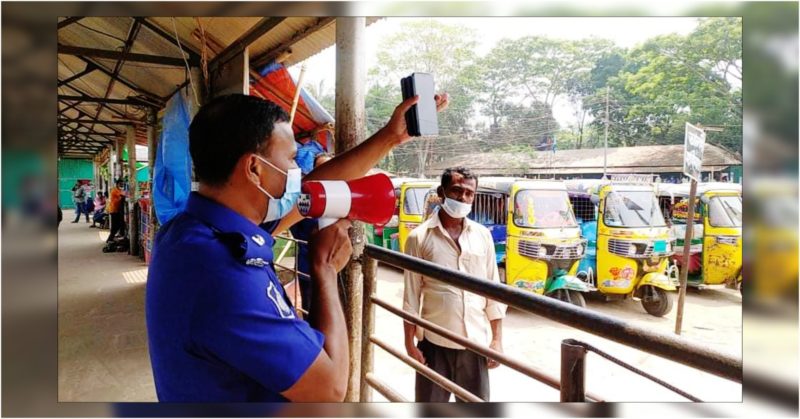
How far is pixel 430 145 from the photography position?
15.9 metres

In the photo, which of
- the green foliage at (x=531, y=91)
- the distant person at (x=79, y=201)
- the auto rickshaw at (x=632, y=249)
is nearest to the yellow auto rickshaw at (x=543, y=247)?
the auto rickshaw at (x=632, y=249)

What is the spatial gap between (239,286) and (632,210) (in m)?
6.83

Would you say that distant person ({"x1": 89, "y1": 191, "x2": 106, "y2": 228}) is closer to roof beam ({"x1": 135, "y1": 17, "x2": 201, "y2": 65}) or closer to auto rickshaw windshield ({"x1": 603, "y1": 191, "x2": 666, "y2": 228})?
roof beam ({"x1": 135, "y1": 17, "x2": 201, "y2": 65})

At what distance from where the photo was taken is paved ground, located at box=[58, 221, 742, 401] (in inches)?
139

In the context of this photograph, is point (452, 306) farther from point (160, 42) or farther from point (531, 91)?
point (531, 91)

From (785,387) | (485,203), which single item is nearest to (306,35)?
(785,387)

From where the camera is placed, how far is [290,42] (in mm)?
3568

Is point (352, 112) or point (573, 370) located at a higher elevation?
point (352, 112)

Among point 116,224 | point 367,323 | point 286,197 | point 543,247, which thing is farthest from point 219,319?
point 116,224

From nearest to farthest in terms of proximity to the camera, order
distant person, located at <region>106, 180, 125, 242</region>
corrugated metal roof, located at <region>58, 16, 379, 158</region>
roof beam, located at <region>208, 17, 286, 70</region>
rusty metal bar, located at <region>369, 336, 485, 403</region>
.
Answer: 1. rusty metal bar, located at <region>369, 336, 485, 403</region>
2. roof beam, located at <region>208, 17, 286, 70</region>
3. corrugated metal roof, located at <region>58, 16, 379, 158</region>
4. distant person, located at <region>106, 180, 125, 242</region>

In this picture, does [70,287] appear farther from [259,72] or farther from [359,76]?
[359,76]

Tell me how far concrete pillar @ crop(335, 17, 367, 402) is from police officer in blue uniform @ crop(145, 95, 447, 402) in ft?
3.52

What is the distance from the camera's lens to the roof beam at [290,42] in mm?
3064

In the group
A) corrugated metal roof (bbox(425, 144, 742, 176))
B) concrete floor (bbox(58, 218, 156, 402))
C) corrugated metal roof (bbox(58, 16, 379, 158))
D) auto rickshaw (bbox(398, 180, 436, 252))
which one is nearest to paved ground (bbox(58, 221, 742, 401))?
concrete floor (bbox(58, 218, 156, 402))
